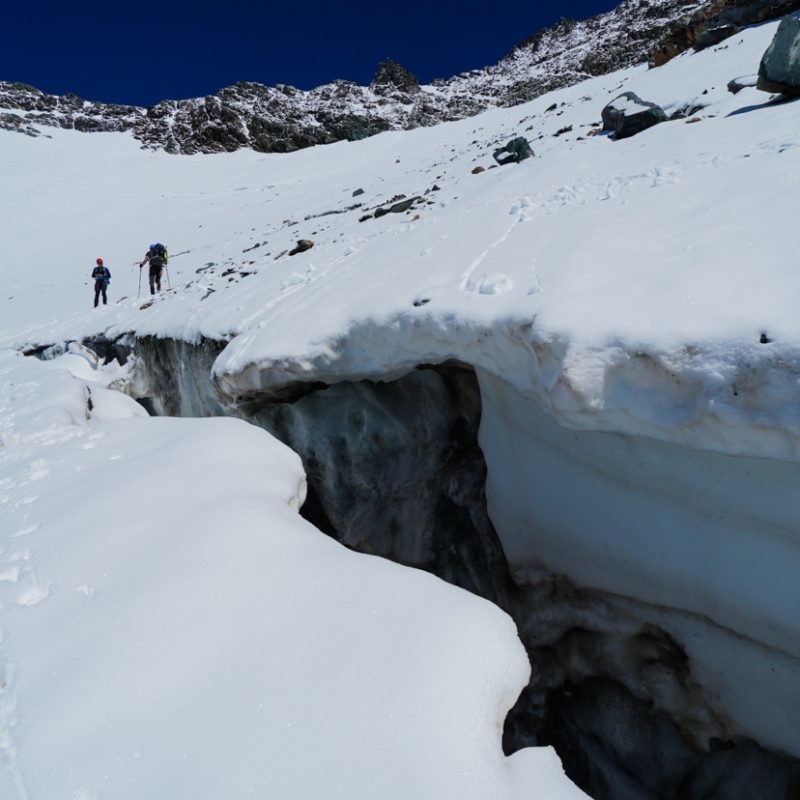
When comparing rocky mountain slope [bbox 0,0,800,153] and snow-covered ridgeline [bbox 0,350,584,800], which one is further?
rocky mountain slope [bbox 0,0,800,153]

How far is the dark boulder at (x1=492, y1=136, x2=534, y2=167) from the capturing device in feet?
30.6

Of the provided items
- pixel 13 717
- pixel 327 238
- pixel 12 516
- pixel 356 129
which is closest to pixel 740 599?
pixel 13 717

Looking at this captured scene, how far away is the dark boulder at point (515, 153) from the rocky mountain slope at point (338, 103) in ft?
95.7

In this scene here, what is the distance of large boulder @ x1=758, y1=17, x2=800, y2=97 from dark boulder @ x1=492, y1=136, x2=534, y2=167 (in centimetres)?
384

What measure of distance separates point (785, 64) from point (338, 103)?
50.7 metres

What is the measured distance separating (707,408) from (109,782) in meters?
2.29

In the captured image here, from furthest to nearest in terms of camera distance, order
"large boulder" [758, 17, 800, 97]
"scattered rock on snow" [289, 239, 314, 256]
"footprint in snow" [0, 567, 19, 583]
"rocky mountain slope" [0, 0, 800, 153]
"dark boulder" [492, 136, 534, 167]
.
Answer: "rocky mountain slope" [0, 0, 800, 153] < "dark boulder" [492, 136, 534, 167] < "scattered rock on snow" [289, 239, 314, 256] < "large boulder" [758, 17, 800, 97] < "footprint in snow" [0, 567, 19, 583]

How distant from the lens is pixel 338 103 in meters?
49.9

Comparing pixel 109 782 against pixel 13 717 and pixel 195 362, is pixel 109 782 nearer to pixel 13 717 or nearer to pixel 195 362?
pixel 13 717

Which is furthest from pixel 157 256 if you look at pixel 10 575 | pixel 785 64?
pixel 785 64

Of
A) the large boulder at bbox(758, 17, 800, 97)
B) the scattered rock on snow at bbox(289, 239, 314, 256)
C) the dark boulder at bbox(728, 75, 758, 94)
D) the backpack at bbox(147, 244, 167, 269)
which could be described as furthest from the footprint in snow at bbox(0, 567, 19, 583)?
the backpack at bbox(147, 244, 167, 269)

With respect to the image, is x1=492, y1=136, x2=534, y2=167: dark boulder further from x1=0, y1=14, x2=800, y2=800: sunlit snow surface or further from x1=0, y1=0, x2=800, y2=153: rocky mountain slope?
x1=0, y1=0, x2=800, y2=153: rocky mountain slope

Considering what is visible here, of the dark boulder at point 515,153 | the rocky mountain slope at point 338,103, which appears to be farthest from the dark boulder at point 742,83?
the rocky mountain slope at point 338,103

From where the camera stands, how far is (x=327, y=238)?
28.6 feet
